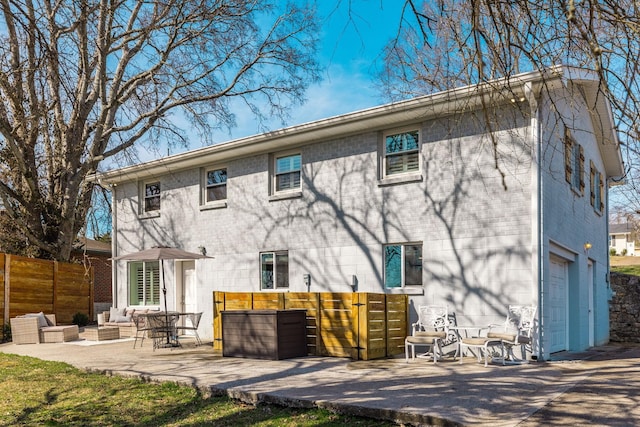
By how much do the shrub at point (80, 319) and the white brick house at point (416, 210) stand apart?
270cm

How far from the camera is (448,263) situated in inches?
465

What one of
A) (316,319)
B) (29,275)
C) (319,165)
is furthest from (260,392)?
(29,275)

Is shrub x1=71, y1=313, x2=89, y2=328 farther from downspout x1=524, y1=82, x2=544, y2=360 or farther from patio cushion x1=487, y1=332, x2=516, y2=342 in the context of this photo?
downspout x1=524, y1=82, x2=544, y2=360

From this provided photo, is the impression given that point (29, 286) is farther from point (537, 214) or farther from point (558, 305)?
point (558, 305)

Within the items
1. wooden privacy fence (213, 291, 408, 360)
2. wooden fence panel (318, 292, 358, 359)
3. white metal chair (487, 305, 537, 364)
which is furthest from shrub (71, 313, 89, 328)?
white metal chair (487, 305, 537, 364)

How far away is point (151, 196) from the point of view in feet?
59.6

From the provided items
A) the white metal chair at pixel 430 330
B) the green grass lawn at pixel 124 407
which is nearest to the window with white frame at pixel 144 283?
the green grass lawn at pixel 124 407

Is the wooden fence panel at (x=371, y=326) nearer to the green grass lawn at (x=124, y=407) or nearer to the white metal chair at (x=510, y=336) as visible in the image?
the white metal chair at (x=510, y=336)

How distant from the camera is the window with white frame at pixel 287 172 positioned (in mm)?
14586

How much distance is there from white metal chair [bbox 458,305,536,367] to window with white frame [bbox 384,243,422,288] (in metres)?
1.84

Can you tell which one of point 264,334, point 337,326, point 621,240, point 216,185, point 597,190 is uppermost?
point 216,185

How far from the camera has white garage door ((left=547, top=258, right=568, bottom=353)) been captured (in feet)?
38.7

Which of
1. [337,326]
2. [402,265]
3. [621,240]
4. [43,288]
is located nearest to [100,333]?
[43,288]

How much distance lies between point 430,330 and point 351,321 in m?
1.82
